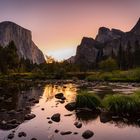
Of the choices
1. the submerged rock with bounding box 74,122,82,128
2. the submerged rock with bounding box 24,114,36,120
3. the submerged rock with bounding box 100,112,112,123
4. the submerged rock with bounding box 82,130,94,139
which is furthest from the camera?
the submerged rock with bounding box 24,114,36,120

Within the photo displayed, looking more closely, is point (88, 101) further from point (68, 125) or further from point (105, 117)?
point (68, 125)

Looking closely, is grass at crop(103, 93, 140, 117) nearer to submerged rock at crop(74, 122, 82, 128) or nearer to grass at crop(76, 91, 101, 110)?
grass at crop(76, 91, 101, 110)

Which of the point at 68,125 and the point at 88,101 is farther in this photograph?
the point at 88,101

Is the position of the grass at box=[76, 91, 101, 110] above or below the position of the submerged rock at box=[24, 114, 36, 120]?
above

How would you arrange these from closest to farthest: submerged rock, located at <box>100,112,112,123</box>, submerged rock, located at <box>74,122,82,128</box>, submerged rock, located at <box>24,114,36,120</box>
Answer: submerged rock, located at <box>74,122,82,128</box>
submerged rock, located at <box>100,112,112,123</box>
submerged rock, located at <box>24,114,36,120</box>

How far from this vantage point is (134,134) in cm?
1492

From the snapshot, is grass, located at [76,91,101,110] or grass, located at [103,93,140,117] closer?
grass, located at [103,93,140,117]

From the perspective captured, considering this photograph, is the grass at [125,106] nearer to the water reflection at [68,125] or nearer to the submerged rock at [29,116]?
the water reflection at [68,125]

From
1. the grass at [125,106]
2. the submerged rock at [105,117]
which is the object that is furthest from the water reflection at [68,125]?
the grass at [125,106]

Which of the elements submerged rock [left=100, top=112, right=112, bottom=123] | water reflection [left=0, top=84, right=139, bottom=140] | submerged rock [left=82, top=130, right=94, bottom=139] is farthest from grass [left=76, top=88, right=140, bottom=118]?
submerged rock [left=82, top=130, right=94, bottom=139]

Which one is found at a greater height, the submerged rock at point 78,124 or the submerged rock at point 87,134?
the submerged rock at point 78,124

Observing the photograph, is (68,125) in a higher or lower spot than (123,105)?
lower

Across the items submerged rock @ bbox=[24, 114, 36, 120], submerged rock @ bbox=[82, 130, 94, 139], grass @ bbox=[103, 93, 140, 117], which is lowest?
submerged rock @ bbox=[82, 130, 94, 139]

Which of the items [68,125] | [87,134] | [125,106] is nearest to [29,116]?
[68,125]
